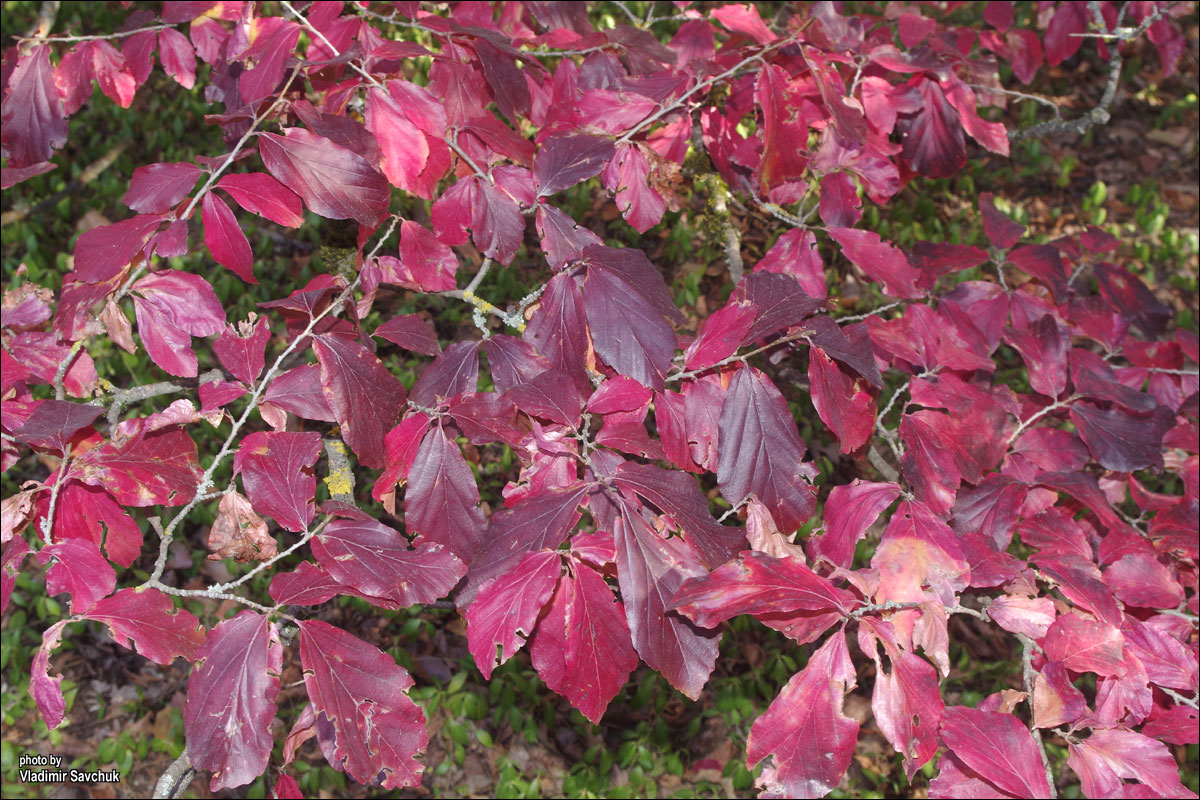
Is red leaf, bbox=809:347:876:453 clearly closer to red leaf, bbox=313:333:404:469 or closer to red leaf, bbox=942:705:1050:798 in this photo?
red leaf, bbox=942:705:1050:798

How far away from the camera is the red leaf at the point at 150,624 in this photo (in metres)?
1.05

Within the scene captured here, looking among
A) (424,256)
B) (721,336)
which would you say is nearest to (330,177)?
(424,256)

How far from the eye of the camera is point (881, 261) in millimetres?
1457

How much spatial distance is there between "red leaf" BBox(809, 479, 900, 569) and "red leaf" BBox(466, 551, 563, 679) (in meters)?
0.45

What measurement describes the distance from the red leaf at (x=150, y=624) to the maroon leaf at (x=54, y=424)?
0.79ft

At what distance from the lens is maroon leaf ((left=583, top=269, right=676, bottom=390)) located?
44.7 inches

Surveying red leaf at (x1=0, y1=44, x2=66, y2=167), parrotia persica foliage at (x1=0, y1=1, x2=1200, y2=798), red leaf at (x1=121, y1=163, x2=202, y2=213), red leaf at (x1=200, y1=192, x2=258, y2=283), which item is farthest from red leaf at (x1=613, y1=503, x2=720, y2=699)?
red leaf at (x1=0, y1=44, x2=66, y2=167)

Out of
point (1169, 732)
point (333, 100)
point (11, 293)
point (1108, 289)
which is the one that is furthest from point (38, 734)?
point (1108, 289)

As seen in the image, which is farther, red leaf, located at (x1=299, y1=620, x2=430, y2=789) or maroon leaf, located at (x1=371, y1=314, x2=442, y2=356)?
maroon leaf, located at (x1=371, y1=314, x2=442, y2=356)

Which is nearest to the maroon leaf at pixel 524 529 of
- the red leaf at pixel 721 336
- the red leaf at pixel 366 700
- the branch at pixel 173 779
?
the red leaf at pixel 366 700

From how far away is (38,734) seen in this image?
2432mm

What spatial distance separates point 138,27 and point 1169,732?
2.26m

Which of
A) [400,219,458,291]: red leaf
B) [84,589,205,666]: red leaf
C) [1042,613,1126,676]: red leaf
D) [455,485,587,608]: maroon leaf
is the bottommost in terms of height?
[1042,613,1126,676]: red leaf

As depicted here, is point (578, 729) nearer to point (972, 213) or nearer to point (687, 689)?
point (687, 689)
